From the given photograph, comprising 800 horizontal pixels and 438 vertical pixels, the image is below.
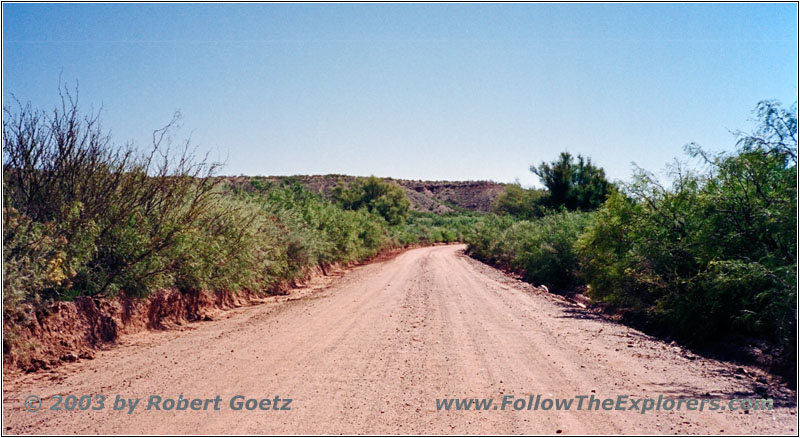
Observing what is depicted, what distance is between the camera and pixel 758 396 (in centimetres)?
791

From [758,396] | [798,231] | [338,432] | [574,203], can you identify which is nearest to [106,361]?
[338,432]

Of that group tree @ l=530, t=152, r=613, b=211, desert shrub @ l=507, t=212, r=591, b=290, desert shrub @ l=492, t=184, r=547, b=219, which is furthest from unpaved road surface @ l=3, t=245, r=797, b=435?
tree @ l=530, t=152, r=613, b=211

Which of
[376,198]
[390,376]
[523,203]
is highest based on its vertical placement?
[376,198]

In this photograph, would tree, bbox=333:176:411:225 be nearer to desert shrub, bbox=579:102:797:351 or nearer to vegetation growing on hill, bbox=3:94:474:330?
vegetation growing on hill, bbox=3:94:474:330

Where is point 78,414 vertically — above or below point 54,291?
below

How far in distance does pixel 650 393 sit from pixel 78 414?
685cm

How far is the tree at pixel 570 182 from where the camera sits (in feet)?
149

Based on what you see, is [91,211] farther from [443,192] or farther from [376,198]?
[443,192]

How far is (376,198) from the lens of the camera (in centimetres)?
8138

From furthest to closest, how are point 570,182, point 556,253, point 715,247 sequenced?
point 570,182
point 556,253
point 715,247

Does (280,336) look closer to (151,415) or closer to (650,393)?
(151,415)

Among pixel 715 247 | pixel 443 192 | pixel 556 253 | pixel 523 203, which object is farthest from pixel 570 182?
pixel 443 192

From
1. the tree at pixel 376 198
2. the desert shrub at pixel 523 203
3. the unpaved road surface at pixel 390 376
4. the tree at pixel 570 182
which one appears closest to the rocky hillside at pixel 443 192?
the tree at pixel 376 198

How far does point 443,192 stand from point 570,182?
111m
